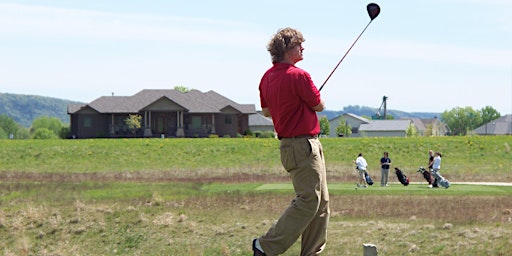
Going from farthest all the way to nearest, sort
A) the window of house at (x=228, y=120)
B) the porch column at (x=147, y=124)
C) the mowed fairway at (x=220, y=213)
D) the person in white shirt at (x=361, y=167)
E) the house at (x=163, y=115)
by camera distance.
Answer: the window of house at (x=228, y=120), the house at (x=163, y=115), the porch column at (x=147, y=124), the person in white shirt at (x=361, y=167), the mowed fairway at (x=220, y=213)

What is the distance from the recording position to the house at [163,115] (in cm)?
9256

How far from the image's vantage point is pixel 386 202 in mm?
31250

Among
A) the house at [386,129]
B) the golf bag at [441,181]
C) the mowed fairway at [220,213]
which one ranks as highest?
the house at [386,129]

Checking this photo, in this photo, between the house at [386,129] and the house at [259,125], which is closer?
the house at [259,125]

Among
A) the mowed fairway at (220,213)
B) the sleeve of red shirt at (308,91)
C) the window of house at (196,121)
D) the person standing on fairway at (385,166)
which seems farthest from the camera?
the window of house at (196,121)

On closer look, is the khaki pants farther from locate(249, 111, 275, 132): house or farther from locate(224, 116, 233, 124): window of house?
locate(249, 111, 275, 132): house

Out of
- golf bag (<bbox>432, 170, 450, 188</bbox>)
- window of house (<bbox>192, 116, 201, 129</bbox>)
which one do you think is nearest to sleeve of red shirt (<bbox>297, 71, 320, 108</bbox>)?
golf bag (<bbox>432, 170, 450, 188</bbox>)

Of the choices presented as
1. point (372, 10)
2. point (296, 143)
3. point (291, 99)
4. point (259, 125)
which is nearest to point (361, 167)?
point (372, 10)

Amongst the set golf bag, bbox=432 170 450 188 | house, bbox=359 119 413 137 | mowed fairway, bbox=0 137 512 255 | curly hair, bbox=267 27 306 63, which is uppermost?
house, bbox=359 119 413 137

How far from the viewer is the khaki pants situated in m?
8.50

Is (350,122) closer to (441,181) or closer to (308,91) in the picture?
(441,181)

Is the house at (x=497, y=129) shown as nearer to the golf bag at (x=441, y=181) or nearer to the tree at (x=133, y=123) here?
the tree at (x=133, y=123)

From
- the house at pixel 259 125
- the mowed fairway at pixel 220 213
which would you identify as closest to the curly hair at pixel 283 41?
the mowed fairway at pixel 220 213

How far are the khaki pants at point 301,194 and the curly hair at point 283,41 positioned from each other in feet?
2.91
